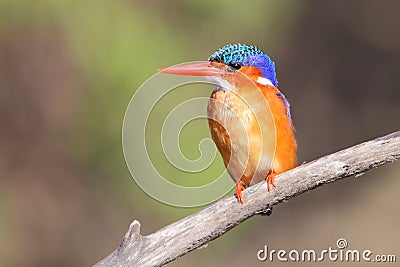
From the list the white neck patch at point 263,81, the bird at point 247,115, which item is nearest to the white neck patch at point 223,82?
the bird at point 247,115

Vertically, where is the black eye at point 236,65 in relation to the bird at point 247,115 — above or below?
above

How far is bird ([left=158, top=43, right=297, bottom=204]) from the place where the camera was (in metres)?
2.37

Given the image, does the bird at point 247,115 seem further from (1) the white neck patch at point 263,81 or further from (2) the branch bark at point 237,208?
(2) the branch bark at point 237,208

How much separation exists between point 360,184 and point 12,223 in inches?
102

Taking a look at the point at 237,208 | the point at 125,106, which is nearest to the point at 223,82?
the point at 237,208

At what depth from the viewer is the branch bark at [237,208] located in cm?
210

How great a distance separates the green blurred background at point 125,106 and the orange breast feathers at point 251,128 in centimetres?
161

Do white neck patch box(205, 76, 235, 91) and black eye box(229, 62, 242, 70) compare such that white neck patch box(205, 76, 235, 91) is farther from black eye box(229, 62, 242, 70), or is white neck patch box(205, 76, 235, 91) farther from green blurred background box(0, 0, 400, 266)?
green blurred background box(0, 0, 400, 266)

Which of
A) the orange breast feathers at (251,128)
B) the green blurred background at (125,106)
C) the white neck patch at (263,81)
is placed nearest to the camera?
the orange breast feathers at (251,128)

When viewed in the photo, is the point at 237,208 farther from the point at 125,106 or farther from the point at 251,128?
the point at 125,106

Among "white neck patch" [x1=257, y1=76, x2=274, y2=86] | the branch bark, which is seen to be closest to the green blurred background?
"white neck patch" [x1=257, y1=76, x2=274, y2=86]

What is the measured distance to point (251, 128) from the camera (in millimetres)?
2354

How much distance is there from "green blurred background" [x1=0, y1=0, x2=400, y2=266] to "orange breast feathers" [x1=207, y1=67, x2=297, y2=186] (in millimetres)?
1606

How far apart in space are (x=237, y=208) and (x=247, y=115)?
34 centimetres
